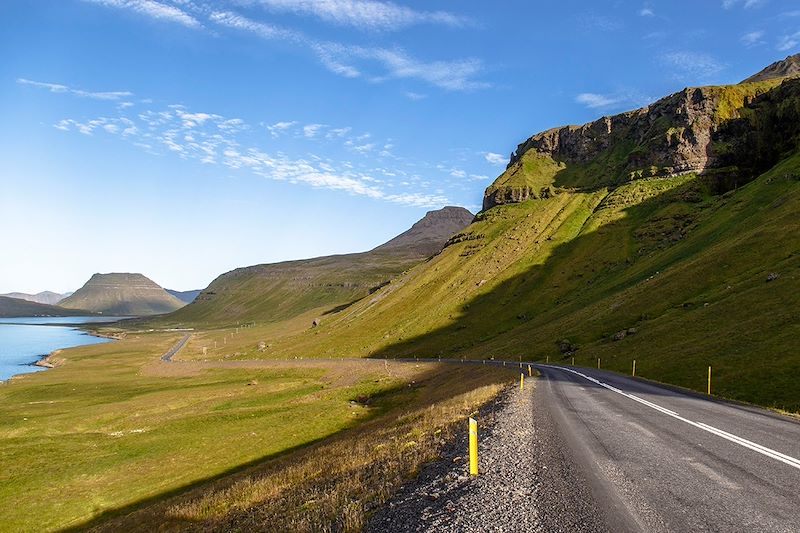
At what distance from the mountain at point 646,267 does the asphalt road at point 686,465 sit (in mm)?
14742

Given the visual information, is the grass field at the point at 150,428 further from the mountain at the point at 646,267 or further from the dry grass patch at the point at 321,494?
the mountain at the point at 646,267

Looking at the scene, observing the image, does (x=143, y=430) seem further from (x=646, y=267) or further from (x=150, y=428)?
(x=646, y=267)

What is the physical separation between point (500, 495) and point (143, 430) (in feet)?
169

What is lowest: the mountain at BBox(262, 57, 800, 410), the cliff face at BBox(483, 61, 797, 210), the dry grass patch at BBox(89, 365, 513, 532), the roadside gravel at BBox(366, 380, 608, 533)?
the dry grass patch at BBox(89, 365, 513, 532)

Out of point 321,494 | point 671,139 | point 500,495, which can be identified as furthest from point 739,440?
point 671,139

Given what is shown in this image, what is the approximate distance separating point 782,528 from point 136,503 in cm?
3636

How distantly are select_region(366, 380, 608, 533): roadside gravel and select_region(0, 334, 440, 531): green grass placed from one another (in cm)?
2939

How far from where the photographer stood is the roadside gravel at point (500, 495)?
877 centimetres

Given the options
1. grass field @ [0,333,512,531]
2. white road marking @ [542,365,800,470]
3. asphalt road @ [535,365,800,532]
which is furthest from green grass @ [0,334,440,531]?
white road marking @ [542,365,800,470]

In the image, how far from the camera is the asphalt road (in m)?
8.75

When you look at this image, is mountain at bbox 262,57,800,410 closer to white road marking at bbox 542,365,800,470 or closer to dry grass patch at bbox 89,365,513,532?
white road marking at bbox 542,365,800,470

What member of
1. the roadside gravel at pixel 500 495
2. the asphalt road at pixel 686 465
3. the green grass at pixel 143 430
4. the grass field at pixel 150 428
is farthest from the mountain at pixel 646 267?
the green grass at pixel 143 430

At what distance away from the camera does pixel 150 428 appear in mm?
50438

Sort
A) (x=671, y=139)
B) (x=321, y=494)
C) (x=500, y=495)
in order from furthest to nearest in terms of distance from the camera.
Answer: (x=671, y=139) < (x=321, y=494) < (x=500, y=495)
